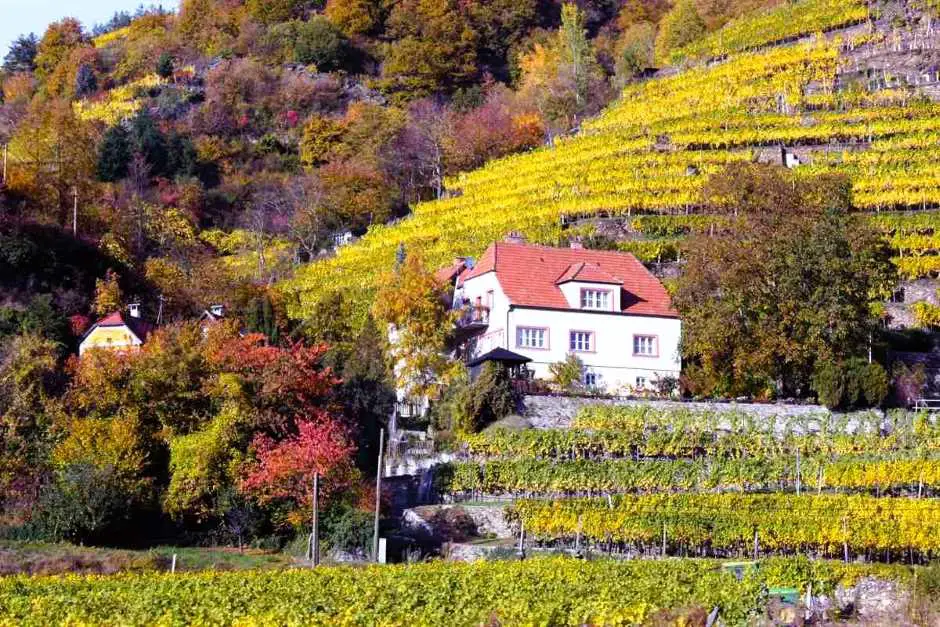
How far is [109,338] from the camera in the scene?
52844mm

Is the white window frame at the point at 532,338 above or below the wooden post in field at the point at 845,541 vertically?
above

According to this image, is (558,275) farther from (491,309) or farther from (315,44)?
(315,44)

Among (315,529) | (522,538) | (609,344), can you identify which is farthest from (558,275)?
(315,529)

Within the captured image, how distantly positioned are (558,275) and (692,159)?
20.2 meters

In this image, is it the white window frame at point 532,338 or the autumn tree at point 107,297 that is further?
the autumn tree at point 107,297

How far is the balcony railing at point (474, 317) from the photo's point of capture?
5238 cm

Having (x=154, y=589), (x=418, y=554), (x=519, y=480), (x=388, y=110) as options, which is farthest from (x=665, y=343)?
(x=388, y=110)

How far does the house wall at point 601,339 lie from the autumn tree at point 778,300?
1334 mm

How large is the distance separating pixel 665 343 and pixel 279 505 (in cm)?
1623

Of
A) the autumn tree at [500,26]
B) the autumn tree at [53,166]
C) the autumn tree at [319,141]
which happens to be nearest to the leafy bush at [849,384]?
the autumn tree at [53,166]

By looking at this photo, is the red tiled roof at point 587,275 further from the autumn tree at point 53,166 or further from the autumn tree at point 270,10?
the autumn tree at point 270,10

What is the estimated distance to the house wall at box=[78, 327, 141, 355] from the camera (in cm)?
5256

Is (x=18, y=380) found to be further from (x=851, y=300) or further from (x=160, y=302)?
(x=851, y=300)

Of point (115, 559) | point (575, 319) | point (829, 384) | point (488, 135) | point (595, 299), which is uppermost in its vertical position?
point (488, 135)
